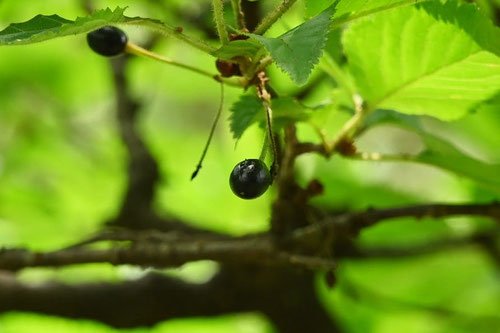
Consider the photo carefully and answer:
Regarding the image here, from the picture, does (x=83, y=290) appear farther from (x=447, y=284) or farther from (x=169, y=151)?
(x=447, y=284)

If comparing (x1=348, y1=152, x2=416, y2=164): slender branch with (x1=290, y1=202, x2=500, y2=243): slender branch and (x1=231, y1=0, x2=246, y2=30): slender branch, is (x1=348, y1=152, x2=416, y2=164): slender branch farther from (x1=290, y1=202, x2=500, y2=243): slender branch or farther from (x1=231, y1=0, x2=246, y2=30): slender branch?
(x1=231, y1=0, x2=246, y2=30): slender branch

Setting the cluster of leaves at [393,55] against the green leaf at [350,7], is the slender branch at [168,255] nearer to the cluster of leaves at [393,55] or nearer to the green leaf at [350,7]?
the cluster of leaves at [393,55]

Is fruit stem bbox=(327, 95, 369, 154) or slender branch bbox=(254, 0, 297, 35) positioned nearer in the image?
slender branch bbox=(254, 0, 297, 35)

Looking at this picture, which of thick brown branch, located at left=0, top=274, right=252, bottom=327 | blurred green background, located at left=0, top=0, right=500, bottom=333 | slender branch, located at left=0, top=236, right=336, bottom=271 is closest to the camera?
slender branch, located at left=0, top=236, right=336, bottom=271

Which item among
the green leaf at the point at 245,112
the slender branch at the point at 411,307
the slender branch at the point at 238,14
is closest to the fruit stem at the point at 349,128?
the green leaf at the point at 245,112

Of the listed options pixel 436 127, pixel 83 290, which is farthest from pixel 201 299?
pixel 436 127

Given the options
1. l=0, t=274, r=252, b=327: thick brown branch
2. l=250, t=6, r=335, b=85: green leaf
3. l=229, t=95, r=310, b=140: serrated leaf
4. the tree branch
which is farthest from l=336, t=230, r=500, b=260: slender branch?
l=250, t=6, r=335, b=85: green leaf

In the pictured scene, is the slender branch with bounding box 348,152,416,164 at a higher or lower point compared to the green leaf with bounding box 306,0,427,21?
lower
